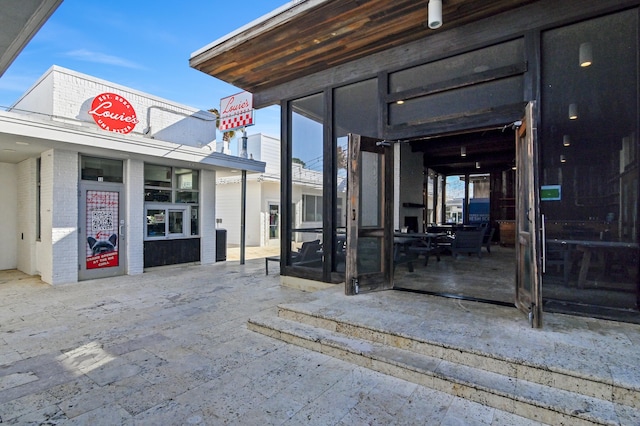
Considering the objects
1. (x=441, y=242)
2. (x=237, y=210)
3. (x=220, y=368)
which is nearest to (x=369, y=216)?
(x=220, y=368)

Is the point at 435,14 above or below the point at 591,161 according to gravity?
above

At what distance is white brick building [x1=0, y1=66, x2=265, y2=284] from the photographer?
6402mm

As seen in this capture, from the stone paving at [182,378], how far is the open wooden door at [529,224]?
118 centimetres

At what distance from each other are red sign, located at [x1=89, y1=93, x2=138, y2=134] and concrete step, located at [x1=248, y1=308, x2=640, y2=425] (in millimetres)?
6487

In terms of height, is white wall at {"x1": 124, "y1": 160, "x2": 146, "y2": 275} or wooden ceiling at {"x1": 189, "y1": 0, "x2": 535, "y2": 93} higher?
wooden ceiling at {"x1": 189, "y1": 0, "x2": 535, "y2": 93}

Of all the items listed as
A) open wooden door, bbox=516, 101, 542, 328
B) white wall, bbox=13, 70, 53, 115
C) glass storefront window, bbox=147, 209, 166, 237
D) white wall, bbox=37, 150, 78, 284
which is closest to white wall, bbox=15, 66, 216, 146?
white wall, bbox=13, 70, 53, 115

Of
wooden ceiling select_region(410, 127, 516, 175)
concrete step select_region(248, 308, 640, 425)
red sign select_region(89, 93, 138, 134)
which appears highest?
red sign select_region(89, 93, 138, 134)

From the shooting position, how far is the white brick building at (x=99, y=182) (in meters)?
6.40

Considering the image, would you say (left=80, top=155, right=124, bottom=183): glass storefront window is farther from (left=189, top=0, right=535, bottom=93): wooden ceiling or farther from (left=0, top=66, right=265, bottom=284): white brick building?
(left=189, top=0, right=535, bottom=93): wooden ceiling

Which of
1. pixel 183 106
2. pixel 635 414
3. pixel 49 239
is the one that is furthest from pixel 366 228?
pixel 183 106

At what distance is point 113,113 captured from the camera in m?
7.39

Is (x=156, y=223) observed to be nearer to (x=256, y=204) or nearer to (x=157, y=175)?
(x=157, y=175)

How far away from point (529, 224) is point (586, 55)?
1819 mm

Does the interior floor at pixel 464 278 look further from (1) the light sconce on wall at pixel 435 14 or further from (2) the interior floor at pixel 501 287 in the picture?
(1) the light sconce on wall at pixel 435 14
